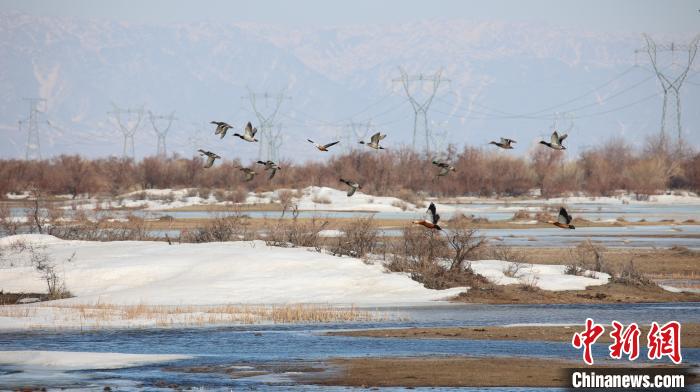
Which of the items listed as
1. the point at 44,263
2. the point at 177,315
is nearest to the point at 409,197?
the point at 44,263

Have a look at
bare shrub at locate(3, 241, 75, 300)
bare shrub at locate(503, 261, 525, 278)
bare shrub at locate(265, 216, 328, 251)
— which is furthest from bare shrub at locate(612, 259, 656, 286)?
bare shrub at locate(3, 241, 75, 300)

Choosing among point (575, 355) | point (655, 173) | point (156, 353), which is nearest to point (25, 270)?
point (156, 353)

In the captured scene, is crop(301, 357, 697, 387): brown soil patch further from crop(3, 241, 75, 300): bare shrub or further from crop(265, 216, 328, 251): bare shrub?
crop(265, 216, 328, 251): bare shrub

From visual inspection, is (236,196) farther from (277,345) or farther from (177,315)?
(277,345)

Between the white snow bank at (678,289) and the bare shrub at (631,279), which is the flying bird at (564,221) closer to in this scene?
the bare shrub at (631,279)

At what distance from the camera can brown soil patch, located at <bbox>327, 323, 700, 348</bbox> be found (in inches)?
1089

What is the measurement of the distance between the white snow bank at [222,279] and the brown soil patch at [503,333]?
6.65 m

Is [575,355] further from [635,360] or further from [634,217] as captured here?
[634,217]

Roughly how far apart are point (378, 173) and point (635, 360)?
93520mm

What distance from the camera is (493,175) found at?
408 ft

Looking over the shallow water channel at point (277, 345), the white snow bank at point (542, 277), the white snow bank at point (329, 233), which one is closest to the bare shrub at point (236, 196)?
the white snow bank at point (329, 233)

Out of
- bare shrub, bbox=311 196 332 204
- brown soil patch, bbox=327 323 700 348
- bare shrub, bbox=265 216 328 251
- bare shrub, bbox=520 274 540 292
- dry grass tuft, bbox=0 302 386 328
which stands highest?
bare shrub, bbox=311 196 332 204

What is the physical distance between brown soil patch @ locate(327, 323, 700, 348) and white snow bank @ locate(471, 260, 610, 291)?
8.31m

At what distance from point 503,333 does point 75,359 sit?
34.2ft
